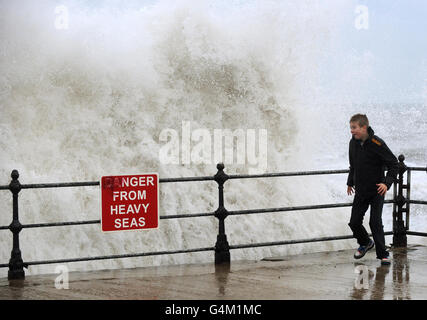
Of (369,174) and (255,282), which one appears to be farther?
(369,174)

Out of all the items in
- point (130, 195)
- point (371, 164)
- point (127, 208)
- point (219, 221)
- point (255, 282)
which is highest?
point (371, 164)

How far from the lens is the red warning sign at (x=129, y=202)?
27.0 feet

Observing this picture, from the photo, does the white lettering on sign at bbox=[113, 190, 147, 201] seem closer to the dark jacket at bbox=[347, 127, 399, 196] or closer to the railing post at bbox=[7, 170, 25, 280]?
the railing post at bbox=[7, 170, 25, 280]

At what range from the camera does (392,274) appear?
7746mm

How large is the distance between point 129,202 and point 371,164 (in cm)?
261

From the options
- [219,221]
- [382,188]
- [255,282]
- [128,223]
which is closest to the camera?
[255,282]

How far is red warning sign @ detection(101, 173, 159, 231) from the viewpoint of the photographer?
8.23 m

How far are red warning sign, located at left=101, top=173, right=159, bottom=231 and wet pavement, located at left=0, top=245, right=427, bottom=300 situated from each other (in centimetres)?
53

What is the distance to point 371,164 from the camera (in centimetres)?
795

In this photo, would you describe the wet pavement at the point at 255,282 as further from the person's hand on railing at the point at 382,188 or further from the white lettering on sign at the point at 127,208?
the person's hand on railing at the point at 382,188

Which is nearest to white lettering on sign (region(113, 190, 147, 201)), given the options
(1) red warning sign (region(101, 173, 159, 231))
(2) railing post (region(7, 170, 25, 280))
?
(1) red warning sign (region(101, 173, 159, 231))

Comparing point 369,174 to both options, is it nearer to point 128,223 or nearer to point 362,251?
point 362,251

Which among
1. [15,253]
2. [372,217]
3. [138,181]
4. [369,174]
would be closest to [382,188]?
[369,174]

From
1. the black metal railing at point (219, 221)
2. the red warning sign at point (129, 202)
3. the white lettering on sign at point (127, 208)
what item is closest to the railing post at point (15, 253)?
the black metal railing at point (219, 221)
